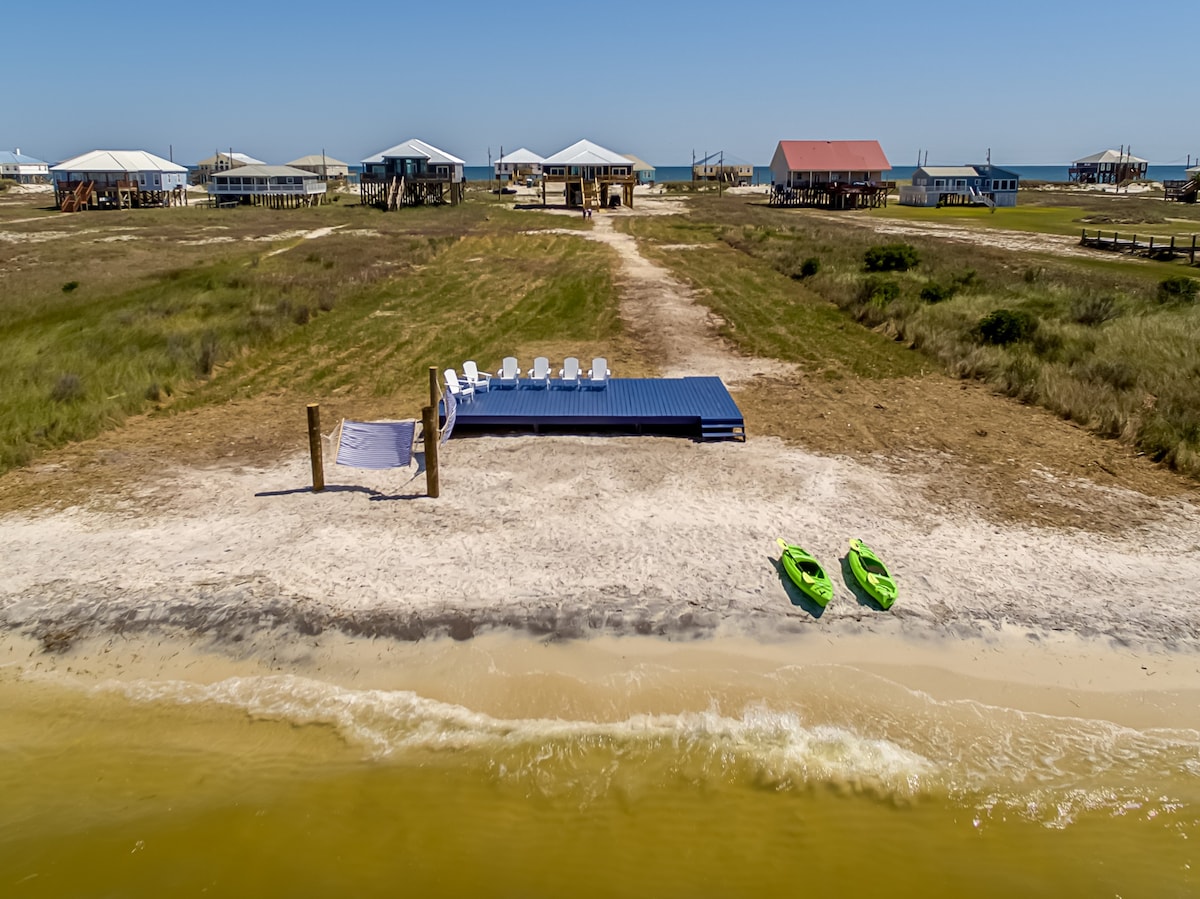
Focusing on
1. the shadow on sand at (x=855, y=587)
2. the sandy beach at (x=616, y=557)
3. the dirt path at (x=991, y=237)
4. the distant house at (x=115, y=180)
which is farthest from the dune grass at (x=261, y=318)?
the distant house at (x=115, y=180)

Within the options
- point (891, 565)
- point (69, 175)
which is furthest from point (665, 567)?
point (69, 175)

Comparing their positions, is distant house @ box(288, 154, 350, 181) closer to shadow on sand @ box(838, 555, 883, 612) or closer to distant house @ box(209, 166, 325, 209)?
distant house @ box(209, 166, 325, 209)

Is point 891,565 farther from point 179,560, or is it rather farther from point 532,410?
point 179,560

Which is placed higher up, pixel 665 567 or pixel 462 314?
pixel 462 314

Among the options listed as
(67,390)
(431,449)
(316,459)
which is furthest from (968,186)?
(316,459)

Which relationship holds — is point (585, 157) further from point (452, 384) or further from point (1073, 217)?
point (452, 384)

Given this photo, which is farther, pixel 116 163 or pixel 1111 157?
pixel 1111 157

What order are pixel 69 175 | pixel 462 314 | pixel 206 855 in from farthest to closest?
1. pixel 69 175
2. pixel 462 314
3. pixel 206 855
